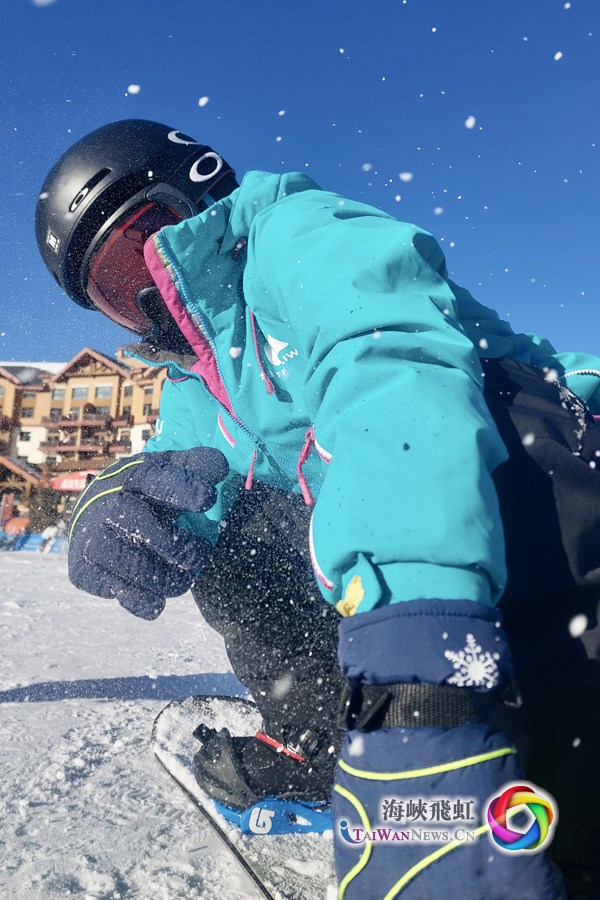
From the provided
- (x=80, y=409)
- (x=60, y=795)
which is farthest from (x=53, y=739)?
(x=80, y=409)

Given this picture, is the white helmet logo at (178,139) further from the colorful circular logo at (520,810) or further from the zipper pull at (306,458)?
the colorful circular logo at (520,810)

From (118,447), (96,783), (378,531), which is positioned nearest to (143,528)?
(96,783)

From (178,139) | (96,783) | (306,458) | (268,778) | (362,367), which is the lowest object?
(268,778)

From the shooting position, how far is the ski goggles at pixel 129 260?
186 cm

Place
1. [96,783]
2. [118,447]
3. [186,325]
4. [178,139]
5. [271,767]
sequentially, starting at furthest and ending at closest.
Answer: [118,447], [178,139], [271,767], [186,325], [96,783]

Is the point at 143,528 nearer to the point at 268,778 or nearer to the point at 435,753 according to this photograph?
the point at 268,778

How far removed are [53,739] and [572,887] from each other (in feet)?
4.02

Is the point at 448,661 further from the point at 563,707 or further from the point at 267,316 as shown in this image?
the point at 267,316

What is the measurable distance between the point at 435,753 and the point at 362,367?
43 cm

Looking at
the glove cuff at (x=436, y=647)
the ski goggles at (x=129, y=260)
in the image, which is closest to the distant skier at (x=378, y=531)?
the glove cuff at (x=436, y=647)

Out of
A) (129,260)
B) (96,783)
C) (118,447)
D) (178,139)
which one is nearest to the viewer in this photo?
(96,783)

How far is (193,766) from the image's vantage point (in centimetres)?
145

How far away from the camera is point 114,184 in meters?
1.91

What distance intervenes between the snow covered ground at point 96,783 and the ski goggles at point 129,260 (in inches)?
47.5
